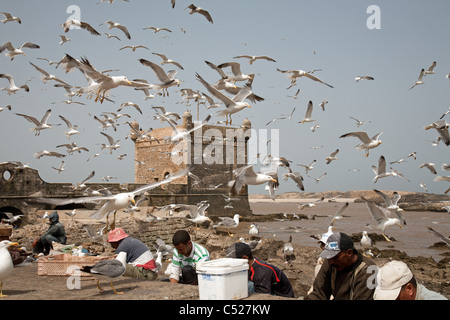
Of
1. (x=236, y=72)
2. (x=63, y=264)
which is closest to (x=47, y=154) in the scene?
(x=236, y=72)

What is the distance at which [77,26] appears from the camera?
980 cm

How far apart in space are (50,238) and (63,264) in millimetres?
3830

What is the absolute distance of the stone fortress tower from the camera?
32.1m

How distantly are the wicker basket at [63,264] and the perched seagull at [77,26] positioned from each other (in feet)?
20.4

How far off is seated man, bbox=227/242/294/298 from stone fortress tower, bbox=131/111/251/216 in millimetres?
26111

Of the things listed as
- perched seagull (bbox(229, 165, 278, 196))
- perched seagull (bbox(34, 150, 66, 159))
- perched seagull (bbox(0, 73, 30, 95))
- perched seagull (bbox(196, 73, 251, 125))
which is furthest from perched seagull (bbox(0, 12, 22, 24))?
perched seagull (bbox(229, 165, 278, 196))

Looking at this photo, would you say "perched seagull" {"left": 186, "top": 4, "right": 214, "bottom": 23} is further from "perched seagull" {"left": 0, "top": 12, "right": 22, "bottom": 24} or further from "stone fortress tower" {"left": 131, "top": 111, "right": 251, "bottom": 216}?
"stone fortress tower" {"left": 131, "top": 111, "right": 251, "bottom": 216}

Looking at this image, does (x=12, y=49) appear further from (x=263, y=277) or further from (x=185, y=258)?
(x=263, y=277)

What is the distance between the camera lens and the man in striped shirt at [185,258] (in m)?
4.44

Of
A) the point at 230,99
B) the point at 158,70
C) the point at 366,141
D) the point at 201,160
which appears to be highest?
the point at 158,70

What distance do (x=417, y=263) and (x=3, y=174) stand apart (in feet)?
63.4

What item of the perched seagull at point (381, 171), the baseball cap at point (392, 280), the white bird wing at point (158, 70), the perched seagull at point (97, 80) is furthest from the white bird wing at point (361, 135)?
the baseball cap at point (392, 280)
